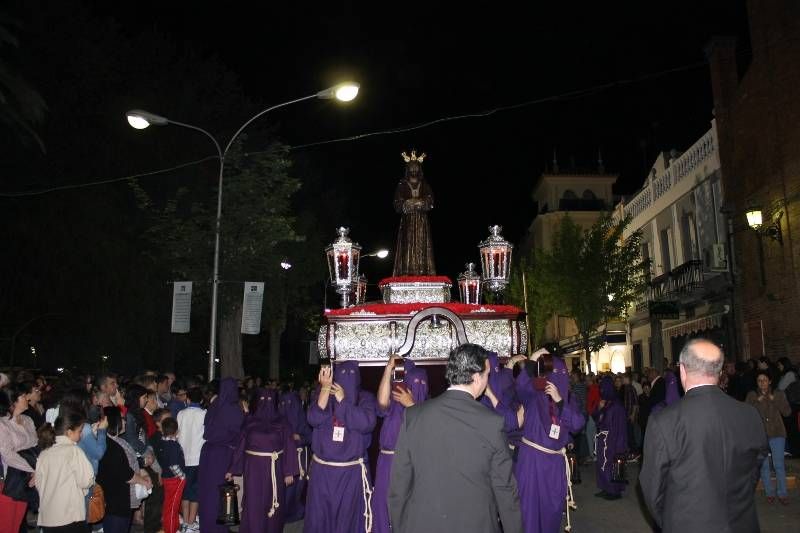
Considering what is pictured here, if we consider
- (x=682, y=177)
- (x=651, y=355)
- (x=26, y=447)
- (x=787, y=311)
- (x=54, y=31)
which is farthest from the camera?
(x=651, y=355)

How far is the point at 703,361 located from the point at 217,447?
6986 millimetres

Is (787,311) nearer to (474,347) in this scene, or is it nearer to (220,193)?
(220,193)

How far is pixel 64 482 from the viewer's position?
672cm

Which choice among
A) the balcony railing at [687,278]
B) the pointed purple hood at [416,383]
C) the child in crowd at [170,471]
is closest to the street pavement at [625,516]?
the child in crowd at [170,471]

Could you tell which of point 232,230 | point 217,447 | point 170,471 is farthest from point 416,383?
point 232,230

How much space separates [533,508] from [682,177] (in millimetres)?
23615

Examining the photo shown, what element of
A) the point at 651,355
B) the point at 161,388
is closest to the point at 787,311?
the point at 651,355

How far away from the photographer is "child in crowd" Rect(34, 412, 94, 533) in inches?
264

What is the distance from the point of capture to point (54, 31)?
74.8ft

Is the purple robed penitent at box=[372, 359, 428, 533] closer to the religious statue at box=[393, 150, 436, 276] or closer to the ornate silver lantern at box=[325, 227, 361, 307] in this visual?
the ornate silver lantern at box=[325, 227, 361, 307]

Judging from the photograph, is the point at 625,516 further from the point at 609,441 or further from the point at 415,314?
the point at 415,314

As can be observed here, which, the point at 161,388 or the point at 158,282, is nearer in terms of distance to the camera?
the point at 161,388

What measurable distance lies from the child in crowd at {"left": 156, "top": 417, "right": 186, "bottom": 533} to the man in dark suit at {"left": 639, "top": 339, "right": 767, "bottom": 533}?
6529 mm

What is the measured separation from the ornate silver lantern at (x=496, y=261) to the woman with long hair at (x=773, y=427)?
172 inches
